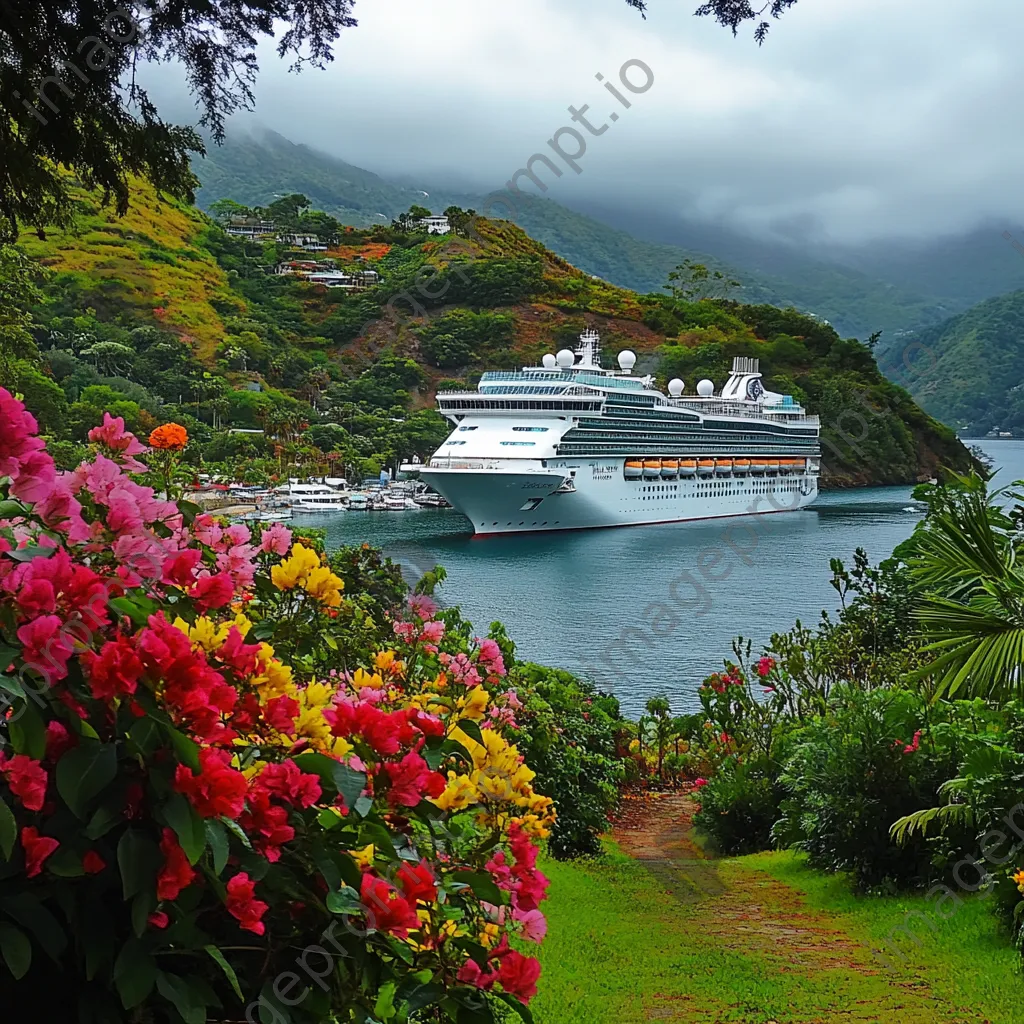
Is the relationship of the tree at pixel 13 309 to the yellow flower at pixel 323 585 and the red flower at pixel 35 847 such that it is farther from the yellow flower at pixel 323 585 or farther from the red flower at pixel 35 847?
the red flower at pixel 35 847

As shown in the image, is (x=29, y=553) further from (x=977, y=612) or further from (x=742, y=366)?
(x=742, y=366)

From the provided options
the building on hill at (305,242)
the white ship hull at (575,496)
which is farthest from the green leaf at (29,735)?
the building on hill at (305,242)

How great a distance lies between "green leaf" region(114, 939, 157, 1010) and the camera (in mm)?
1005

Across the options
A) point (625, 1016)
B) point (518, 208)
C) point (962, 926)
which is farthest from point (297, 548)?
point (518, 208)

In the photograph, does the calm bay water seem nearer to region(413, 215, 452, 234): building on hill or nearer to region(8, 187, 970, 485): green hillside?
region(8, 187, 970, 485): green hillside

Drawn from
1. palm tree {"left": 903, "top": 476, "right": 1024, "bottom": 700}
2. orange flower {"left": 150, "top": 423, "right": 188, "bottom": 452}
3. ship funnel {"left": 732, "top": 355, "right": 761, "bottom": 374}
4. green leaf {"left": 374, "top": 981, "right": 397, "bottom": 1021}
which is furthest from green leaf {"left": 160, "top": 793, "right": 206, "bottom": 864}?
ship funnel {"left": 732, "top": 355, "right": 761, "bottom": 374}

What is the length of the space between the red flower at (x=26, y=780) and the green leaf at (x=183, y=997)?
0.68ft

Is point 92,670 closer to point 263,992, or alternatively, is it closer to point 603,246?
point 263,992

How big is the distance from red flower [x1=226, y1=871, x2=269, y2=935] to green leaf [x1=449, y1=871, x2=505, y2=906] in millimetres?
322

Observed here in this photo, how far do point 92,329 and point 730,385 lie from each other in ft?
101

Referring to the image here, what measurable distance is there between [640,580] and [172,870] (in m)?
25.1

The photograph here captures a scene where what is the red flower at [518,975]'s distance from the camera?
49.9 inches

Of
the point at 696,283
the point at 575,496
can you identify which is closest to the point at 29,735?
the point at 575,496

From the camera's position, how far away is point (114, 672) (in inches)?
40.3
